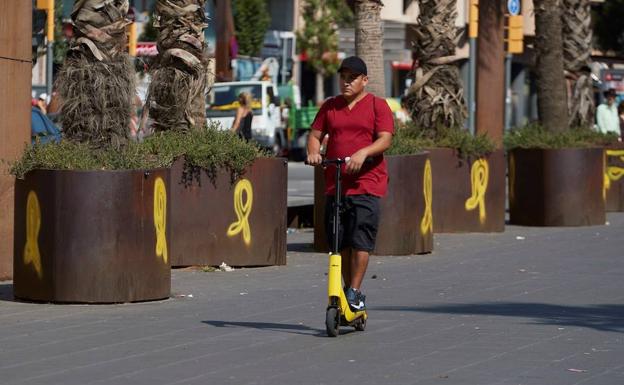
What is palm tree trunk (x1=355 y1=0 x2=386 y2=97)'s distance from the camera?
17531 mm

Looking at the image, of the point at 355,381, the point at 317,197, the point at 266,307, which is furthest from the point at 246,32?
the point at 355,381

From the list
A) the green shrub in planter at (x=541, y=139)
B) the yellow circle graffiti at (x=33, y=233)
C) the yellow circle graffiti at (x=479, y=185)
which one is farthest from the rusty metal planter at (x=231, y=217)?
the green shrub in planter at (x=541, y=139)

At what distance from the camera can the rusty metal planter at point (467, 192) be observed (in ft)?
58.4

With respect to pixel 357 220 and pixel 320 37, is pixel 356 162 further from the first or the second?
pixel 320 37

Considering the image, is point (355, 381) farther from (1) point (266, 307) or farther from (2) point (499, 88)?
(2) point (499, 88)

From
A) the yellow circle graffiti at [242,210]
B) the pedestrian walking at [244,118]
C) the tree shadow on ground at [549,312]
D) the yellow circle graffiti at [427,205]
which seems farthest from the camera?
the pedestrian walking at [244,118]

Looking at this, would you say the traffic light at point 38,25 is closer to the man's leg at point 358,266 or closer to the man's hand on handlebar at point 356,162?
the man's leg at point 358,266

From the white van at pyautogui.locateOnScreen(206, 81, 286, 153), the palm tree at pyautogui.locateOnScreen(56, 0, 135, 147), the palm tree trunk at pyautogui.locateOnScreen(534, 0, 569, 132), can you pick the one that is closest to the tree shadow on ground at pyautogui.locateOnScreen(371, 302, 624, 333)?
the palm tree at pyautogui.locateOnScreen(56, 0, 135, 147)

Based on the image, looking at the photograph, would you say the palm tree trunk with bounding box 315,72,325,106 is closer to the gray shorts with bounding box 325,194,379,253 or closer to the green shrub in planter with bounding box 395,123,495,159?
the green shrub in planter with bounding box 395,123,495,159

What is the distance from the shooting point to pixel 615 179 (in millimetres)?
23094

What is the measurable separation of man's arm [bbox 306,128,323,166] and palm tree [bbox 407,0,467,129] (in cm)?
846

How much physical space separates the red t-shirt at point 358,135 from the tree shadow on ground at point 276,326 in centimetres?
87

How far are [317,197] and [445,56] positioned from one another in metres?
4.04

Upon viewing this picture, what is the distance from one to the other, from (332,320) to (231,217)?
432 cm
